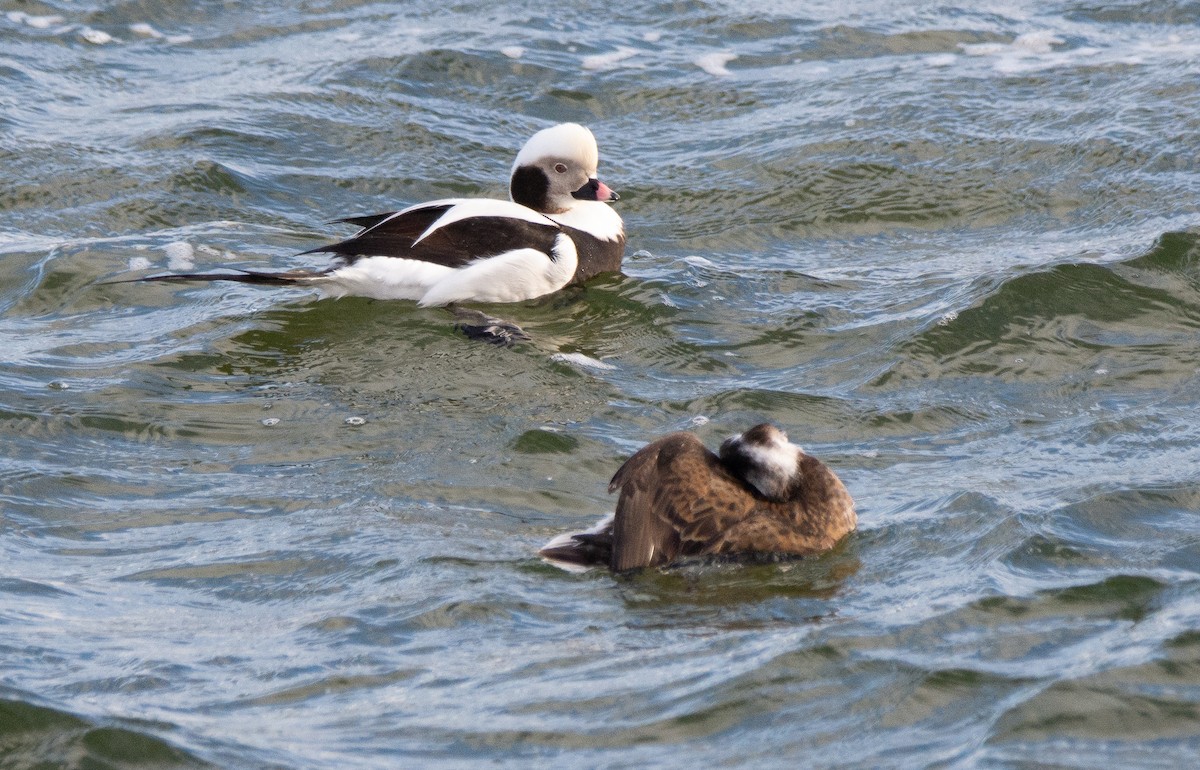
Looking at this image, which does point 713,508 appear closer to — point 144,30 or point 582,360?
point 582,360

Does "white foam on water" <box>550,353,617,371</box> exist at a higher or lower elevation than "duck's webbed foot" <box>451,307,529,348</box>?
lower

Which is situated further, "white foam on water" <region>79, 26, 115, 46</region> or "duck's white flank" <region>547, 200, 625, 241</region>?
"white foam on water" <region>79, 26, 115, 46</region>

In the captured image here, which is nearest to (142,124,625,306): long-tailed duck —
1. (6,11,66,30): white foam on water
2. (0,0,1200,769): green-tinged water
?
(0,0,1200,769): green-tinged water

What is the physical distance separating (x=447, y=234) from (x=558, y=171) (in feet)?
3.87

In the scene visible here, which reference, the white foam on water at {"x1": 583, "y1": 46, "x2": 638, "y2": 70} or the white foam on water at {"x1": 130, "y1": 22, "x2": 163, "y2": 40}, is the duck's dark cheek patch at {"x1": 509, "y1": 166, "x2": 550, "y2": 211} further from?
the white foam on water at {"x1": 130, "y1": 22, "x2": 163, "y2": 40}

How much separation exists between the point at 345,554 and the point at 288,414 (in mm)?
1734

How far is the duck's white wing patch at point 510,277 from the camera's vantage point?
28.5ft

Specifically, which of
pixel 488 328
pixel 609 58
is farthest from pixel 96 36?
pixel 488 328

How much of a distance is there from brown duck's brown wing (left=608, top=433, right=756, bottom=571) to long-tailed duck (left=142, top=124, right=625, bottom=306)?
330cm

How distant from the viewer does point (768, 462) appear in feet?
18.5

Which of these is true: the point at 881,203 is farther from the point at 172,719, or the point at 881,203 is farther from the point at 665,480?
the point at 172,719

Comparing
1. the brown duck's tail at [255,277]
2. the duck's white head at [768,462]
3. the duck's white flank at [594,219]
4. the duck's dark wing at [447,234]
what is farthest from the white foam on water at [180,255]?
the duck's white head at [768,462]

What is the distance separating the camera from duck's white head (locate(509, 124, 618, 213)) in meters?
9.53

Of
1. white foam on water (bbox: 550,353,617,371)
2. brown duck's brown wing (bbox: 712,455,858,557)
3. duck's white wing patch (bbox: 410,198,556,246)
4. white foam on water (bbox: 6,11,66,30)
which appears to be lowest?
white foam on water (bbox: 550,353,617,371)
